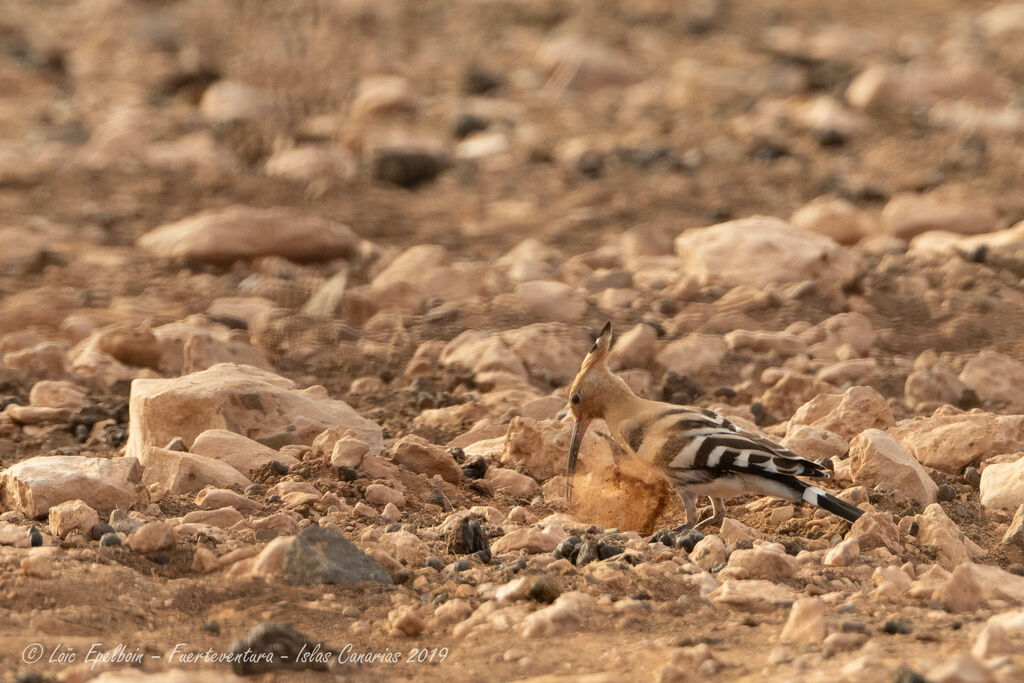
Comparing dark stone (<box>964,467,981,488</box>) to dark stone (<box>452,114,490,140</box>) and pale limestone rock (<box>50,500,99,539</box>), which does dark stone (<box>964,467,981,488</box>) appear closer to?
pale limestone rock (<box>50,500,99,539</box>)

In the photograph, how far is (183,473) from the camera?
4.57 m

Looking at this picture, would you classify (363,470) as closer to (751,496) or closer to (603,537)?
(603,537)

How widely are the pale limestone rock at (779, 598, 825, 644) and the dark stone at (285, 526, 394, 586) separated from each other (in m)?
1.15

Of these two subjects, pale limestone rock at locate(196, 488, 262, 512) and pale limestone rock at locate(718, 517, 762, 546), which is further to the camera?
pale limestone rock at locate(196, 488, 262, 512)

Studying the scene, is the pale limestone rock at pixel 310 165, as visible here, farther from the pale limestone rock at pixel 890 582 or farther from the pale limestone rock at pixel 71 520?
the pale limestone rock at pixel 890 582

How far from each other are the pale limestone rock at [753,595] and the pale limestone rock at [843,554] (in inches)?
10.4

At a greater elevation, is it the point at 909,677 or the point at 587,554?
the point at 909,677

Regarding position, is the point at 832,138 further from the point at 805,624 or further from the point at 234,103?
the point at 805,624

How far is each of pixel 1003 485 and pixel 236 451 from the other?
2647 millimetres

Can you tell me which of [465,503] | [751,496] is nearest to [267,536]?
[465,503]

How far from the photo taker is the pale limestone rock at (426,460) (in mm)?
4805

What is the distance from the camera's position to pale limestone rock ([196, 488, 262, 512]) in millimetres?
4375

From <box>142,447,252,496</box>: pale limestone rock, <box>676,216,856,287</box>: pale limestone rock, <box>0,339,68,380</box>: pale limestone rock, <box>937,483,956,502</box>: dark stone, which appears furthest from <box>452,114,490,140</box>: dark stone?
<box>937,483,956,502</box>: dark stone

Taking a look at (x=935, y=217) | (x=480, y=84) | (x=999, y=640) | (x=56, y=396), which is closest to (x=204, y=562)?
(x=999, y=640)
